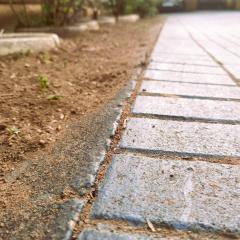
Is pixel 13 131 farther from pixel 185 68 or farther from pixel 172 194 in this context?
pixel 185 68

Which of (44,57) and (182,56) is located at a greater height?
(44,57)

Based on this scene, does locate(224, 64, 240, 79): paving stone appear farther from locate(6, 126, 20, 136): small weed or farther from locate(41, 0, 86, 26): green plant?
locate(41, 0, 86, 26): green plant

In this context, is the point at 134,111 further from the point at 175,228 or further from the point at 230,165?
the point at 175,228

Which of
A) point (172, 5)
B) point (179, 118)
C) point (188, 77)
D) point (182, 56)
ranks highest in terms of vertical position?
point (179, 118)

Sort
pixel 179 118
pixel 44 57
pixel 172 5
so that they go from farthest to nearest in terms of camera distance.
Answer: pixel 172 5 < pixel 44 57 < pixel 179 118

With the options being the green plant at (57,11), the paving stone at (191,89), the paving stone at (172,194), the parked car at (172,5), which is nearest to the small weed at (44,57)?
the paving stone at (191,89)

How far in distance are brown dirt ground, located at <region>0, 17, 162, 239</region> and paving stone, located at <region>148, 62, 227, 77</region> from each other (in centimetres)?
12

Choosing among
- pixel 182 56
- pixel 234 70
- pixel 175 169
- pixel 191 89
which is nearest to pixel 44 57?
pixel 182 56

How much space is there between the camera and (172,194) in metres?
1.00

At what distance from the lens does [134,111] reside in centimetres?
164

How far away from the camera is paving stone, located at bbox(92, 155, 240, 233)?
0.89 metres

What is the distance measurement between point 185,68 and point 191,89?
2.13ft

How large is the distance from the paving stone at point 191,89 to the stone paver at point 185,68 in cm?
44

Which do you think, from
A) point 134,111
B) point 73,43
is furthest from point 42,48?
point 134,111
